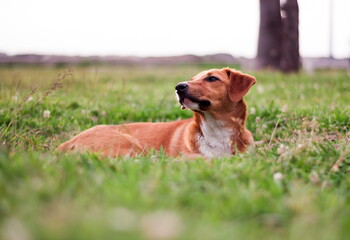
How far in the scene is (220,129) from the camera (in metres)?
4.95

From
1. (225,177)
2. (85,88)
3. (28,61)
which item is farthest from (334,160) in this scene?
(28,61)

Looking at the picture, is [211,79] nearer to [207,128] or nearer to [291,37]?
[207,128]

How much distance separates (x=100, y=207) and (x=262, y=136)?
3.78m

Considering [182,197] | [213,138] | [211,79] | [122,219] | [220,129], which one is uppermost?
[211,79]

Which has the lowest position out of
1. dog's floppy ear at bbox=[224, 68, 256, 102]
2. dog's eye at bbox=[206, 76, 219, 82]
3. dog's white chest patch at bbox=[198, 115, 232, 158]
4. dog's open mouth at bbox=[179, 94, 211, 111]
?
dog's white chest patch at bbox=[198, 115, 232, 158]

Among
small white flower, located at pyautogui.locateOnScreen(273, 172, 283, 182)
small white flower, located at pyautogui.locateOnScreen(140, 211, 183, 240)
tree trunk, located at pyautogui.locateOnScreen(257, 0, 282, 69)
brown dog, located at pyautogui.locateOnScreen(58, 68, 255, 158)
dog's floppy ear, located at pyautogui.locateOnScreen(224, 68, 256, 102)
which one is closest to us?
small white flower, located at pyautogui.locateOnScreen(140, 211, 183, 240)

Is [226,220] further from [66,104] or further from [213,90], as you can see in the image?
[66,104]

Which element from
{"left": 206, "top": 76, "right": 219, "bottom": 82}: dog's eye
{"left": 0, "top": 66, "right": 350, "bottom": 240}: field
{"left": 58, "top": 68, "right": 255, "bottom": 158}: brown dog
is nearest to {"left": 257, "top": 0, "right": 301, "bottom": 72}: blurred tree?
{"left": 58, "top": 68, "right": 255, "bottom": 158}: brown dog

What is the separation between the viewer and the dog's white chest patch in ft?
16.0

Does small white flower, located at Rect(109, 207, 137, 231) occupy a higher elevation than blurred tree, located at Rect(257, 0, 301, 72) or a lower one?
lower

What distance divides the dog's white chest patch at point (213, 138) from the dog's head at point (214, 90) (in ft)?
0.73

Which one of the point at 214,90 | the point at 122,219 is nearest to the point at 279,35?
the point at 214,90

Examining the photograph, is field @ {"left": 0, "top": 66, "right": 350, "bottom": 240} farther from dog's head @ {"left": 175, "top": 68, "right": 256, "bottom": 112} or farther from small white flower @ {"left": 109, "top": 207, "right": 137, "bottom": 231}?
dog's head @ {"left": 175, "top": 68, "right": 256, "bottom": 112}

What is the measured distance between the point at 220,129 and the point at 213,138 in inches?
5.9
